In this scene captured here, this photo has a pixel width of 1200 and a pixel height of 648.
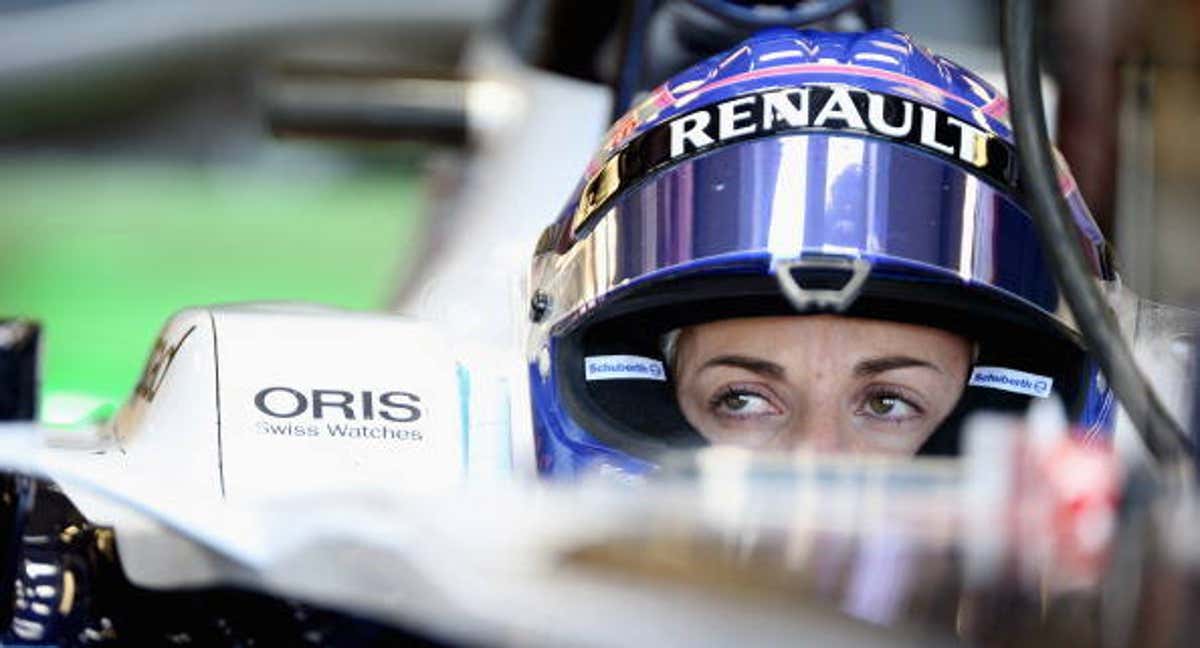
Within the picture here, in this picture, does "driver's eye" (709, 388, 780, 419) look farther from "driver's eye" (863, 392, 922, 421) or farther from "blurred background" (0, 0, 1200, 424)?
"blurred background" (0, 0, 1200, 424)

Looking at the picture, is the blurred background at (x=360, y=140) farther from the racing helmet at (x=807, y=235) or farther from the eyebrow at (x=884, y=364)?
the eyebrow at (x=884, y=364)

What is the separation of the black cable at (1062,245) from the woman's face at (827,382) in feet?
1.06

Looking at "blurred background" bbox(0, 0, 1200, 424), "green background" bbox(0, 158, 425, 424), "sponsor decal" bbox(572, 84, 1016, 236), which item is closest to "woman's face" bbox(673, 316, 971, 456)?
"sponsor decal" bbox(572, 84, 1016, 236)

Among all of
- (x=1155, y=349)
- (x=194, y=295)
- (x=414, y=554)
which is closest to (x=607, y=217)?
(x=1155, y=349)

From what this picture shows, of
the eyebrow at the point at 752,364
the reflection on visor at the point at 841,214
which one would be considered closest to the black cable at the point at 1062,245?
the reflection on visor at the point at 841,214

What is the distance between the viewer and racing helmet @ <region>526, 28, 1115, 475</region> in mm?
1325

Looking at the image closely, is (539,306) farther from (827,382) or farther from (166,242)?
(166,242)

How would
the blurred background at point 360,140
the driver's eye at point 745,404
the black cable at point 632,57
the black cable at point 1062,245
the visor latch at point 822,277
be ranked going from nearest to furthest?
the black cable at point 1062,245
the visor latch at point 822,277
the driver's eye at point 745,404
the black cable at point 632,57
the blurred background at point 360,140

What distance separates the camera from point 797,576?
2.65 feet

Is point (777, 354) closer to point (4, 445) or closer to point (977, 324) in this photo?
point (977, 324)

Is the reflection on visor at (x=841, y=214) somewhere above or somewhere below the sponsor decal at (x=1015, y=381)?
above

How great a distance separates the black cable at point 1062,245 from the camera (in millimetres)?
916

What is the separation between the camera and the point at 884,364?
1400 mm

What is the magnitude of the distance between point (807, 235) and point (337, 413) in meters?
0.31
